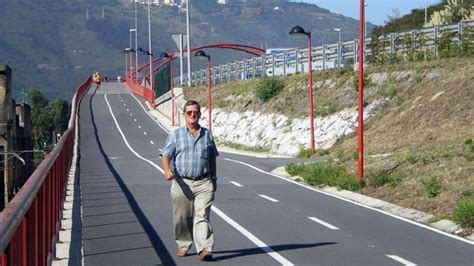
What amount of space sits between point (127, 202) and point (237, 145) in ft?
109

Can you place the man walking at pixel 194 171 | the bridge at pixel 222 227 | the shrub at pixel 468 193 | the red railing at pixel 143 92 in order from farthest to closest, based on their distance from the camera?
the red railing at pixel 143 92
the shrub at pixel 468 193
the man walking at pixel 194 171
the bridge at pixel 222 227

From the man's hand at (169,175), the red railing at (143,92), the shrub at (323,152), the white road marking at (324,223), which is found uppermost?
the red railing at (143,92)

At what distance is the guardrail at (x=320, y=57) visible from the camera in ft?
149

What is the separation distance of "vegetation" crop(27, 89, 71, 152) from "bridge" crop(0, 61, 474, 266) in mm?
106204

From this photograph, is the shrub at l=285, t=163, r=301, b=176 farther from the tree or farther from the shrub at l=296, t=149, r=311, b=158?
the tree

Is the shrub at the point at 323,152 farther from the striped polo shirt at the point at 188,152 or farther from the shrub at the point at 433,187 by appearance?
the striped polo shirt at the point at 188,152

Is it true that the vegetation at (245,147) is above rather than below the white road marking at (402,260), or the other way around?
above

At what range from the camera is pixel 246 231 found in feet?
53.1

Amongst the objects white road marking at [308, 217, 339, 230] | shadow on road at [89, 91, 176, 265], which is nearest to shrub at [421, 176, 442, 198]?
white road marking at [308, 217, 339, 230]

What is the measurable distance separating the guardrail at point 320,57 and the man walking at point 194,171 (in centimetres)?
3250

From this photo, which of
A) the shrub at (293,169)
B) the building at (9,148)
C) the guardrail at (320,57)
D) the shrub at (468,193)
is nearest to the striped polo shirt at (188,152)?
the shrub at (468,193)

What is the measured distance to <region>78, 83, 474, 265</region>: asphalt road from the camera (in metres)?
13.3

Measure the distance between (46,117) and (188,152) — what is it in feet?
452

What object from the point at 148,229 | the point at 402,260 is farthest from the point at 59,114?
the point at 402,260
